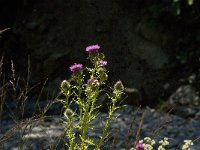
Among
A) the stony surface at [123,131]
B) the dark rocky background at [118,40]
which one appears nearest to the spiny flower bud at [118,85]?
the stony surface at [123,131]

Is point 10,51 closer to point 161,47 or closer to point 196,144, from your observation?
point 161,47

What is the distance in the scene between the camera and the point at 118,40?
8023mm

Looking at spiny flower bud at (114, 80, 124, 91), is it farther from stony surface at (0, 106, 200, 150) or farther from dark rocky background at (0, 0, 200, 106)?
dark rocky background at (0, 0, 200, 106)

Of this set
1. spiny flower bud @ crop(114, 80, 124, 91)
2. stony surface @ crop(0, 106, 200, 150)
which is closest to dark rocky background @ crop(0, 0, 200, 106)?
stony surface @ crop(0, 106, 200, 150)

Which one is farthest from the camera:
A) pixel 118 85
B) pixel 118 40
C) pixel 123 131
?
pixel 118 40

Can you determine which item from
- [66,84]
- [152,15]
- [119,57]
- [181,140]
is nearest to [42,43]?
[119,57]

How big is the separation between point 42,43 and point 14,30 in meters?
0.58

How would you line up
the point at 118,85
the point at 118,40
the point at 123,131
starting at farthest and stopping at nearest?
the point at 118,40
the point at 123,131
the point at 118,85

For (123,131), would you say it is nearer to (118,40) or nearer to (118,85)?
(118,40)

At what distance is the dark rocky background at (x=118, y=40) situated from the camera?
7.38 metres

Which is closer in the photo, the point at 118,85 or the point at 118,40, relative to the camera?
the point at 118,85

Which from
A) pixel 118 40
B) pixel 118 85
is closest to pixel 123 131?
pixel 118 40

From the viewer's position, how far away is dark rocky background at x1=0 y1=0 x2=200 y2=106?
7379mm

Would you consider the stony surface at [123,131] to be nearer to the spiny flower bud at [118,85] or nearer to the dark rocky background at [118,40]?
the dark rocky background at [118,40]
